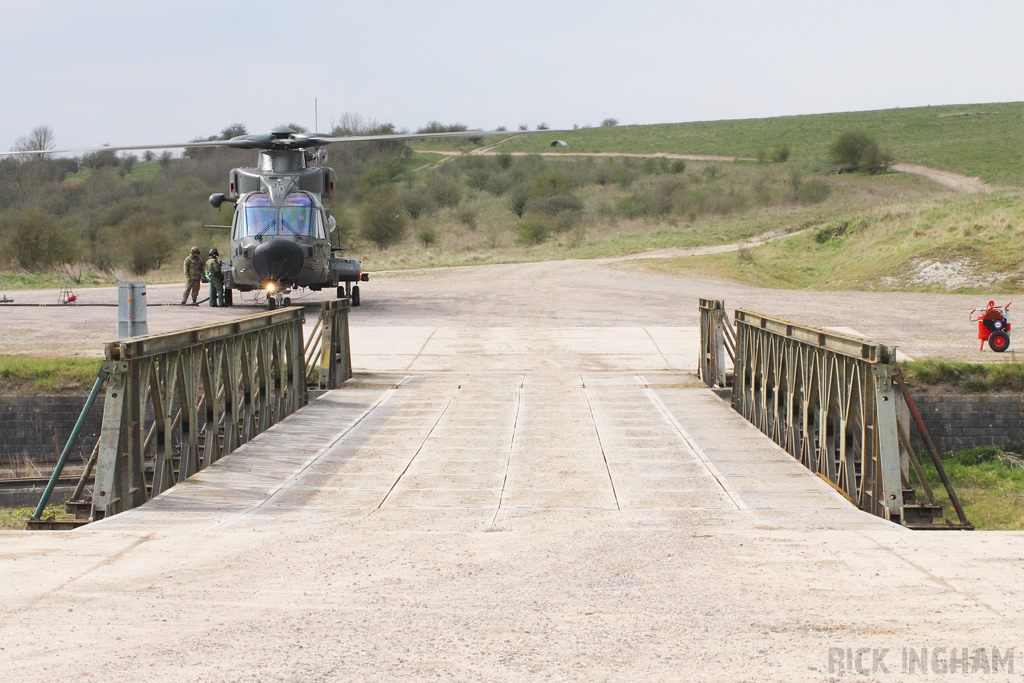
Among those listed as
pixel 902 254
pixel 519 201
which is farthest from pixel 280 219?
pixel 519 201

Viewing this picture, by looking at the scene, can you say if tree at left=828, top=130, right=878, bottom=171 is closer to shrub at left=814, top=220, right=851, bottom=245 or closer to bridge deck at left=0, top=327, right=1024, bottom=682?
shrub at left=814, top=220, right=851, bottom=245

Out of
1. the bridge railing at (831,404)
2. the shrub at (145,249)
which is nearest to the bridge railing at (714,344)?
the bridge railing at (831,404)

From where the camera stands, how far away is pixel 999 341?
1784 centimetres

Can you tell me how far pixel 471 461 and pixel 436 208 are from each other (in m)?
68.4

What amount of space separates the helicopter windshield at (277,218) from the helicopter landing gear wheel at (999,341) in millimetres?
14783

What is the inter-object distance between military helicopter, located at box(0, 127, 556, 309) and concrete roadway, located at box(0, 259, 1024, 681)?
506 inches

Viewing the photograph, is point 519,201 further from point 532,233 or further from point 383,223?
point 532,233

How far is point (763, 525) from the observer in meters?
7.18

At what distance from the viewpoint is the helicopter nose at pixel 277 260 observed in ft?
76.0

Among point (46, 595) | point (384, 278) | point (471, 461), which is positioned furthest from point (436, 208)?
point (46, 595)

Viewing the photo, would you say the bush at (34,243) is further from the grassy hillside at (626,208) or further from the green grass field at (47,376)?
the green grass field at (47,376)

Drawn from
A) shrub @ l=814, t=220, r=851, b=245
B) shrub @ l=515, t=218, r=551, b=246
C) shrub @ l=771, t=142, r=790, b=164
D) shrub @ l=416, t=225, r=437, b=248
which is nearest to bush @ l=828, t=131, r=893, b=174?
shrub @ l=771, t=142, r=790, b=164

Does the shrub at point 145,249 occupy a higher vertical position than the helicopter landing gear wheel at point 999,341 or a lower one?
higher

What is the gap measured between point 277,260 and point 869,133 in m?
91.9
